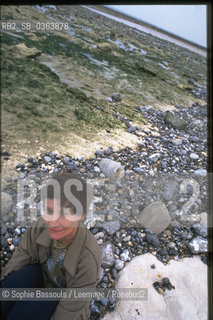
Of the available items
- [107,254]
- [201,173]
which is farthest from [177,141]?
[107,254]

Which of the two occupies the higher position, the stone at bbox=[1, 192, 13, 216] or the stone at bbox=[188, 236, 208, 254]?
the stone at bbox=[1, 192, 13, 216]

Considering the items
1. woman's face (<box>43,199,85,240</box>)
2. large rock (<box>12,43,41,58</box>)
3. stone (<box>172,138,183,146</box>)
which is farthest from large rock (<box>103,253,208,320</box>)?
large rock (<box>12,43,41,58</box>)

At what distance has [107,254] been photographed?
2.94 meters

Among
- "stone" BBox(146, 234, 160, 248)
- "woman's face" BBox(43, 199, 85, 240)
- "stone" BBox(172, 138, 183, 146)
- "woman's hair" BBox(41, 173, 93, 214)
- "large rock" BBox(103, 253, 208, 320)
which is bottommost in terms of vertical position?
"large rock" BBox(103, 253, 208, 320)

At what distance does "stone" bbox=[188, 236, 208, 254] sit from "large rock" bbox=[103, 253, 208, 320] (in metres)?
0.11

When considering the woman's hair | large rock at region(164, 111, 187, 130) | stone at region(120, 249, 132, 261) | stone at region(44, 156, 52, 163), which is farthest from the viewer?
large rock at region(164, 111, 187, 130)

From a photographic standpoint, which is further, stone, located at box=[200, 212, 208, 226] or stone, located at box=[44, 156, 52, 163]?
stone, located at box=[44, 156, 52, 163]

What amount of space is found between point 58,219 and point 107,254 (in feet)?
4.62

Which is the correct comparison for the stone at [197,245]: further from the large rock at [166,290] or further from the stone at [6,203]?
the stone at [6,203]

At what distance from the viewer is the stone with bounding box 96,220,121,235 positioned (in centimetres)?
329

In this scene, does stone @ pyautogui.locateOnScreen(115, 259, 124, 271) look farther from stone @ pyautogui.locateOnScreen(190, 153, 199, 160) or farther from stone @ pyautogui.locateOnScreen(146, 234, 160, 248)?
stone @ pyautogui.locateOnScreen(190, 153, 199, 160)

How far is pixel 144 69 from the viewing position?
1248cm

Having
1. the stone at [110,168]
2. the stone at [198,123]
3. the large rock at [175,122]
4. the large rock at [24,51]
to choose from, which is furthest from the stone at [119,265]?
the large rock at [24,51]

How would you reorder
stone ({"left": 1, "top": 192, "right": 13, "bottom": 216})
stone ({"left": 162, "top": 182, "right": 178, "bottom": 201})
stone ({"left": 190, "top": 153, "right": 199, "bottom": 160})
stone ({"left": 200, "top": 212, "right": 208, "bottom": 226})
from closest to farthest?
stone ({"left": 1, "top": 192, "right": 13, "bottom": 216}) → stone ({"left": 200, "top": 212, "right": 208, "bottom": 226}) → stone ({"left": 162, "top": 182, "right": 178, "bottom": 201}) → stone ({"left": 190, "top": 153, "right": 199, "bottom": 160})
